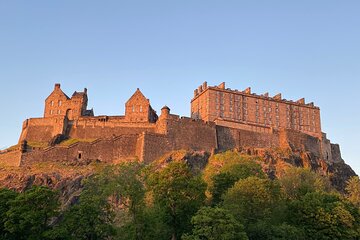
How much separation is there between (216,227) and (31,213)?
18.4 m

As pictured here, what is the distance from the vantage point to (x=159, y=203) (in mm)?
47844

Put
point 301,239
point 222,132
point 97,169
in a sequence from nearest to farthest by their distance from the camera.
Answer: point 301,239 < point 97,169 < point 222,132

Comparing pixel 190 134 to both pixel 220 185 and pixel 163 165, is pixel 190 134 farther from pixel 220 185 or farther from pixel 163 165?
→ pixel 220 185

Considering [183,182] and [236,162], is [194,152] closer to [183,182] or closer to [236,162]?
[236,162]

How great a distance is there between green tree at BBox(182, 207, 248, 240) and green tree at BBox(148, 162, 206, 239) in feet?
17.0

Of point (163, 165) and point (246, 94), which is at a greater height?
point (246, 94)

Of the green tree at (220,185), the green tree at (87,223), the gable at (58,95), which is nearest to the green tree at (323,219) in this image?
the green tree at (220,185)

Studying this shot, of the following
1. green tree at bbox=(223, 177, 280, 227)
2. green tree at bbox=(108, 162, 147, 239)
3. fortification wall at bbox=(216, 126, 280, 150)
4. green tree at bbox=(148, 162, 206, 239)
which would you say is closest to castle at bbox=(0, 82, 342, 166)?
fortification wall at bbox=(216, 126, 280, 150)

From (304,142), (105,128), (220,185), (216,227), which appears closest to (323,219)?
(220,185)

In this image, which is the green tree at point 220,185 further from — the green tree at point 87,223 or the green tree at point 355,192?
the green tree at point 355,192

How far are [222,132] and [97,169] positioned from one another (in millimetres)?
29013

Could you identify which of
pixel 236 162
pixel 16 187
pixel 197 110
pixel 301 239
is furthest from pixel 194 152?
pixel 301 239

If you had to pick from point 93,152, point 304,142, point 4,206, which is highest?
point 304,142

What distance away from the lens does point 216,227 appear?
41250 millimetres
